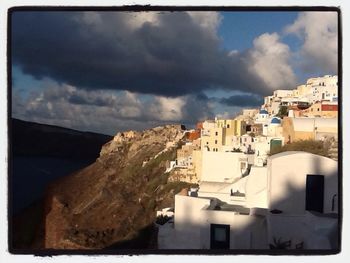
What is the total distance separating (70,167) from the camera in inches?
125

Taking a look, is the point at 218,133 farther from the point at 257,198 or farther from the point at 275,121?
the point at 275,121

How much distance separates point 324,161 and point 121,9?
1342 millimetres

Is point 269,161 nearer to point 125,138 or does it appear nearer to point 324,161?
point 324,161

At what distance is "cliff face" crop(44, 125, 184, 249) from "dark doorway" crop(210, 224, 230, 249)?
19.9 inches

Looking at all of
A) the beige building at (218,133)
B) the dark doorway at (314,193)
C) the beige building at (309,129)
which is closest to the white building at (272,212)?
the dark doorway at (314,193)

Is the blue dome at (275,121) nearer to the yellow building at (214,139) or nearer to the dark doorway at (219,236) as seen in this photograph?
the yellow building at (214,139)

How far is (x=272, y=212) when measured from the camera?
9.77 ft

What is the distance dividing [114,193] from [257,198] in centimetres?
156

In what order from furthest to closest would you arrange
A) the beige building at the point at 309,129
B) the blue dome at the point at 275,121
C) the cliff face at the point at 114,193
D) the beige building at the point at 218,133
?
the blue dome at the point at 275,121 < the beige building at the point at 218,133 < the cliff face at the point at 114,193 < the beige building at the point at 309,129

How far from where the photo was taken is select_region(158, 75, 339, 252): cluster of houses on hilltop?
9.05 ft

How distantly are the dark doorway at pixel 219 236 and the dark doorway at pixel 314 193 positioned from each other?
49cm

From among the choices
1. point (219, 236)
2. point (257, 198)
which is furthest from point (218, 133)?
point (219, 236)

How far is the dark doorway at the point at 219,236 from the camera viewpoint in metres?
2.79

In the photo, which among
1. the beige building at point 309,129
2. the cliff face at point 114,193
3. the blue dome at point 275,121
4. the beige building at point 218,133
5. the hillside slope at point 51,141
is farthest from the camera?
the blue dome at point 275,121
